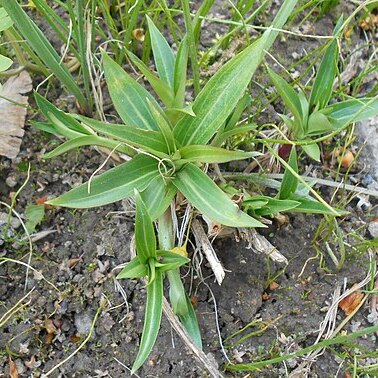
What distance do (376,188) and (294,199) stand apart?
364 mm

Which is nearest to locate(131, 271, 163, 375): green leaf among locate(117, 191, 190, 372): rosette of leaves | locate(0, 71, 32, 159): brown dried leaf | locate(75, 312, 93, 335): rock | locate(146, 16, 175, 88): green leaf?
locate(117, 191, 190, 372): rosette of leaves

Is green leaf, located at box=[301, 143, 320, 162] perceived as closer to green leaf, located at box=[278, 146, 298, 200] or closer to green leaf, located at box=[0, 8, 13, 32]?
green leaf, located at box=[278, 146, 298, 200]

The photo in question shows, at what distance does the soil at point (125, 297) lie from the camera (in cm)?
132

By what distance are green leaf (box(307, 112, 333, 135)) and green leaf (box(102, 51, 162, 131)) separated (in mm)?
357

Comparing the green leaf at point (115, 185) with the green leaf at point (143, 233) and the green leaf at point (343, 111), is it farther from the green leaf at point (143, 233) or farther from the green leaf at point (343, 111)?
the green leaf at point (343, 111)

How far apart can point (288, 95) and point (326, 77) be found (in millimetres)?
116

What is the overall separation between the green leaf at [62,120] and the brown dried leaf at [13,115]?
257 millimetres

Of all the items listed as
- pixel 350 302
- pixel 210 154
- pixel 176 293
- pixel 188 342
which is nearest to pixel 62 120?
pixel 210 154

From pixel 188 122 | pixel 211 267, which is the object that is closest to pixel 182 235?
pixel 211 267

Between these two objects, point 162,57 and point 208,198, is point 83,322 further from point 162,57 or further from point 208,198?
point 162,57

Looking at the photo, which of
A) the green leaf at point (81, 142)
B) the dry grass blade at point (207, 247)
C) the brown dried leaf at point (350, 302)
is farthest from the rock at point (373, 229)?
the green leaf at point (81, 142)

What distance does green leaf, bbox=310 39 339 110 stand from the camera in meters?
1.31

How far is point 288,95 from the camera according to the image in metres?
1.28

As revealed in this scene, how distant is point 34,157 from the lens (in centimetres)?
151
